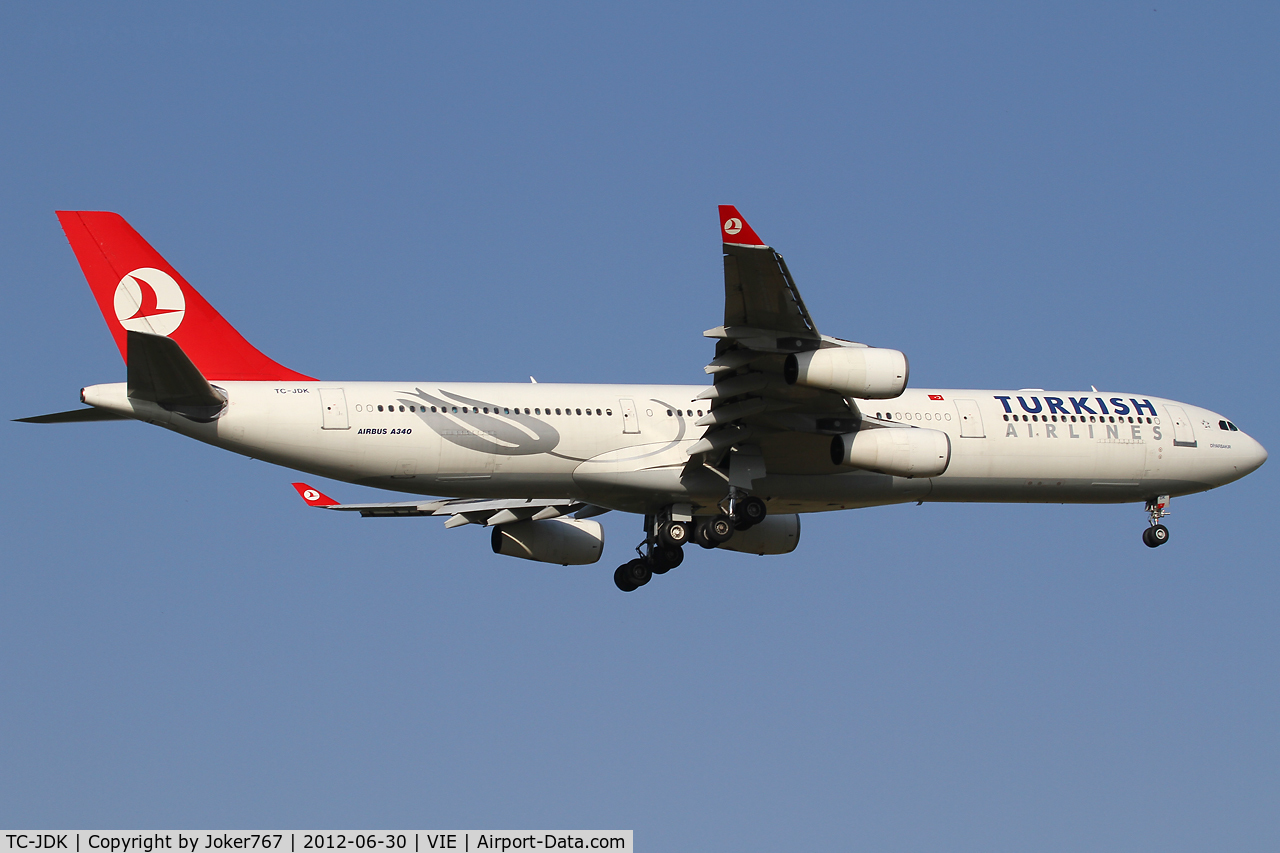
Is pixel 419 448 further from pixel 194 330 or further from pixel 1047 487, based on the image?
pixel 1047 487

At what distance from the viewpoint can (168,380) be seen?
24109mm

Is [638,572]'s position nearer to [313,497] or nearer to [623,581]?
[623,581]

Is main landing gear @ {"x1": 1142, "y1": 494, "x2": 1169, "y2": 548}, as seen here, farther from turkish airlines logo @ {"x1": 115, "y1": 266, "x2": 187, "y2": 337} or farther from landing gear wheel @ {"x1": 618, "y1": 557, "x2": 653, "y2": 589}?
turkish airlines logo @ {"x1": 115, "y1": 266, "x2": 187, "y2": 337}

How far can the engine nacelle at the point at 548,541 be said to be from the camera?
1286 inches

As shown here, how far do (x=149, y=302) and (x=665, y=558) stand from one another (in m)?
11.2

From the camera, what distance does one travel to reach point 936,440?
86.9 ft

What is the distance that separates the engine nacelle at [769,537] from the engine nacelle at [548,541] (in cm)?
328

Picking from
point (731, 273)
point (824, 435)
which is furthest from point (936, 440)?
point (731, 273)

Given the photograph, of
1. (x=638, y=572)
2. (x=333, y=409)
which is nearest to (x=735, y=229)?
A: (x=333, y=409)

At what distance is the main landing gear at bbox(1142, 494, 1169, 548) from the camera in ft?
103

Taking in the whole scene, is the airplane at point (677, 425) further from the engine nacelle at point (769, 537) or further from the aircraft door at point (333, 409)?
the engine nacelle at point (769, 537)

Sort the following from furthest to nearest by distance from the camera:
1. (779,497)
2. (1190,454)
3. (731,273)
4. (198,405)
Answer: (1190,454) → (779,497) → (198,405) → (731,273)

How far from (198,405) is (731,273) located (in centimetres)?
943

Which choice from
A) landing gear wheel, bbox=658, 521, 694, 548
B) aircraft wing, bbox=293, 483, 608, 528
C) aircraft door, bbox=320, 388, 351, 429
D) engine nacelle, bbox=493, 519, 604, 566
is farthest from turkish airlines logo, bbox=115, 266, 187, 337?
landing gear wheel, bbox=658, 521, 694, 548
